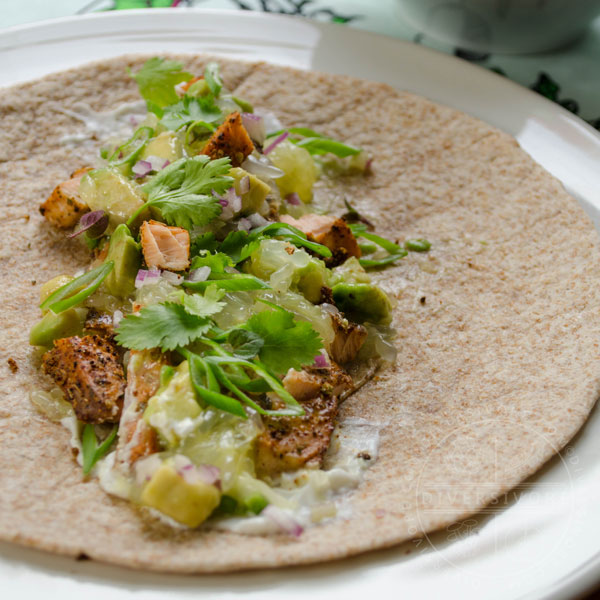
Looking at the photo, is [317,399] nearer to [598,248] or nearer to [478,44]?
[598,248]

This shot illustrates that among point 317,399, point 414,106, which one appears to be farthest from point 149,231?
point 414,106

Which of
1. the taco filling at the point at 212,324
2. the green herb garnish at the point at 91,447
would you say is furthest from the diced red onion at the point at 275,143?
the green herb garnish at the point at 91,447

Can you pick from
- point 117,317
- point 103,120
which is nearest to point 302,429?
point 117,317

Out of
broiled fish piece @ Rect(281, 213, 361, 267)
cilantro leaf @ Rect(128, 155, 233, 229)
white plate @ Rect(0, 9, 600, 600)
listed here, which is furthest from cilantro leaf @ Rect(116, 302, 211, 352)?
broiled fish piece @ Rect(281, 213, 361, 267)

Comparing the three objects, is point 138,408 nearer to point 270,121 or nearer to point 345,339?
point 345,339

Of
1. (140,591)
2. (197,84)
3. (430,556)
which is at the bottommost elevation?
(140,591)

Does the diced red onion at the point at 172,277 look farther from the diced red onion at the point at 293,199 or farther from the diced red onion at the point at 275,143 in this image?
the diced red onion at the point at 275,143
